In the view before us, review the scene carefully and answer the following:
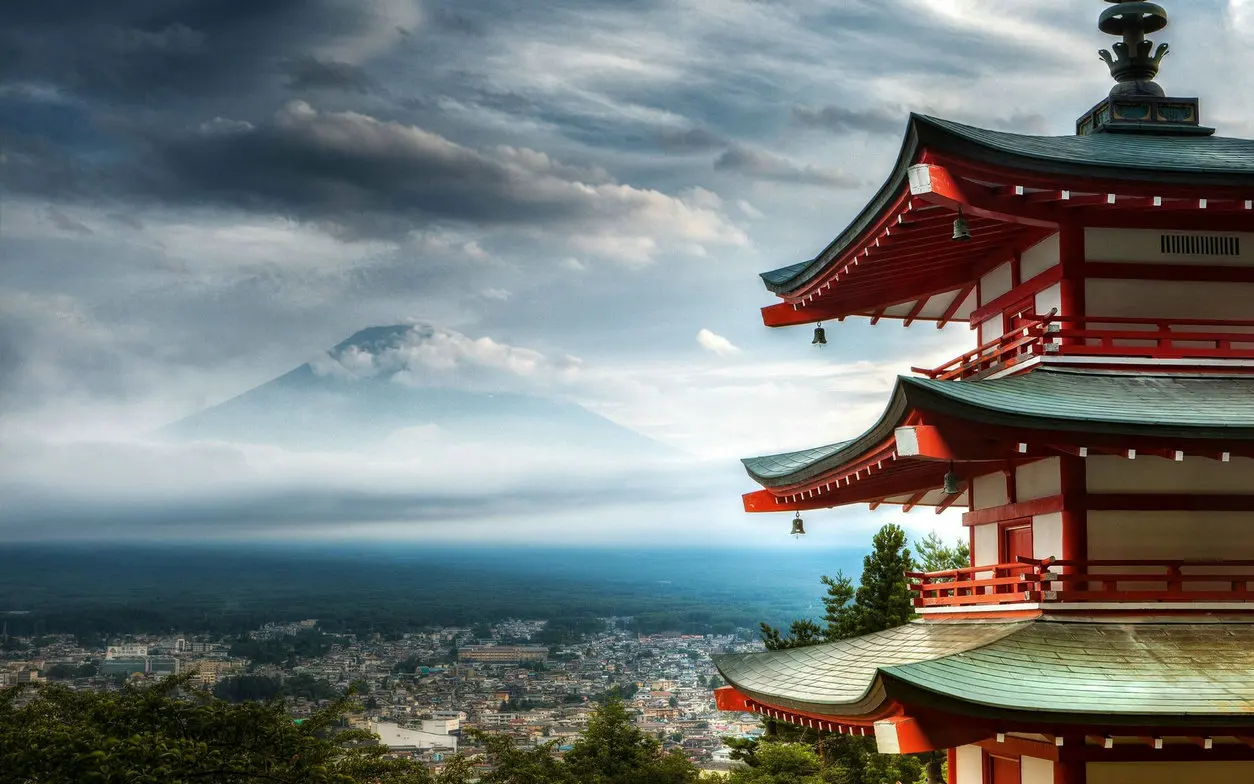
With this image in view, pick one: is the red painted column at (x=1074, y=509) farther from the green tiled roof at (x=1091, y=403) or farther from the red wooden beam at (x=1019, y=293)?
the red wooden beam at (x=1019, y=293)

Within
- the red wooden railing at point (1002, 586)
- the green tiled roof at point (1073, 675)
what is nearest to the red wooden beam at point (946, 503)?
the red wooden railing at point (1002, 586)

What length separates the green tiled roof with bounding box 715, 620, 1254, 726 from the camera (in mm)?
9781

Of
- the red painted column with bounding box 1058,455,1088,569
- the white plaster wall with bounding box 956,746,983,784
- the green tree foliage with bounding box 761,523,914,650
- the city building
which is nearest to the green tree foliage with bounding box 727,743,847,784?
the green tree foliage with bounding box 761,523,914,650

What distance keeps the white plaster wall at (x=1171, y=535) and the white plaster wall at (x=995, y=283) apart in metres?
3.15

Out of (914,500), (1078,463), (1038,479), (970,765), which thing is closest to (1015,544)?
Answer: (1038,479)

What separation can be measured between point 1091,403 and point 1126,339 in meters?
1.59

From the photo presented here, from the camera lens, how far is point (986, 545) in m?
14.5

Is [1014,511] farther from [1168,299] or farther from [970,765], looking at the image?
[970,765]

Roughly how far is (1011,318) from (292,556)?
318ft

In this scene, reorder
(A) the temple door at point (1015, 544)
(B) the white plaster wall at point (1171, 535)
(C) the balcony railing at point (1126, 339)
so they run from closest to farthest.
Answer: (B) the white plaster wall at point (1171, 535) → (C) the balcony railing at point (1126, 339) → (A) the temple door at point (1015, 544)

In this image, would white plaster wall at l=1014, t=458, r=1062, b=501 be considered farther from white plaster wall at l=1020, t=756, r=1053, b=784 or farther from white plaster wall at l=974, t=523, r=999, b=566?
white plaster wall at l=1020, t=756, r=1053, b=784

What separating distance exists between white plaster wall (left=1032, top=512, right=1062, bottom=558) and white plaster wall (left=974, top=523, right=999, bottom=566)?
118 centimetres

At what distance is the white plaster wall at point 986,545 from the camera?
1413 cm

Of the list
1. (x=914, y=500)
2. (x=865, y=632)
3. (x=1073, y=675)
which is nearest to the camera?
(x=1073, y=675)
